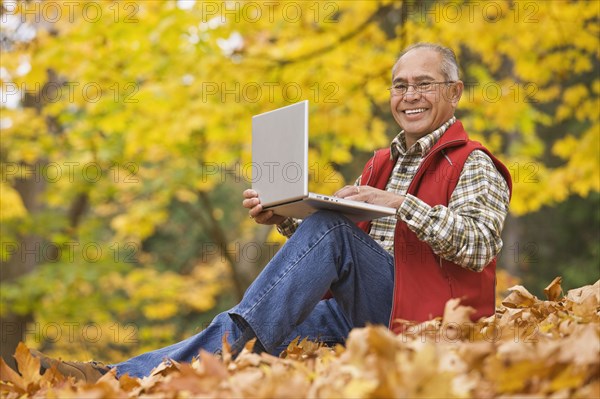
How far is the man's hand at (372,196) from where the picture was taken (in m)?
2.62

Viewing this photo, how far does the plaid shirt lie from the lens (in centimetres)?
254

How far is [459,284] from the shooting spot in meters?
2.70

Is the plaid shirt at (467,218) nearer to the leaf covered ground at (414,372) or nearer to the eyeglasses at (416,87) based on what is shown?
the eyeglasses at (416,87)

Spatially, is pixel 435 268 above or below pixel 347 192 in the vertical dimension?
below

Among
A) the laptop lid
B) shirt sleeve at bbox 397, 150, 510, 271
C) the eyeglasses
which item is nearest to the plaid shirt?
shirt sleeve at bbox 397, 150, 510, 271

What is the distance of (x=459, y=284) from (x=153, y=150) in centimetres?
620

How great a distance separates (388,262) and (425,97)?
0.78 meters

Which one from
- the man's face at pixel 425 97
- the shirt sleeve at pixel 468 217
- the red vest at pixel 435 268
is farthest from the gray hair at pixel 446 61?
the shirt sleeve at pixel 468 217

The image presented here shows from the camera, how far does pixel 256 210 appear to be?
2.83 meters

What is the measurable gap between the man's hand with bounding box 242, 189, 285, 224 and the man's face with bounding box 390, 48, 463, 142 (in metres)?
0.68

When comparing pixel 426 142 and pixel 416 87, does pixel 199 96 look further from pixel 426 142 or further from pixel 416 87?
pixel 426 142

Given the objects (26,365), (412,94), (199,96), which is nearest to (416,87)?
(412,94)

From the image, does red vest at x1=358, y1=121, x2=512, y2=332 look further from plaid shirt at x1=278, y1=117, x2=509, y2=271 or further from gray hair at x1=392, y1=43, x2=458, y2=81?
gray hair at x1=392, y1=43, x2=458, y2=81

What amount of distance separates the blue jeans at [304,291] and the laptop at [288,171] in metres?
0.10
